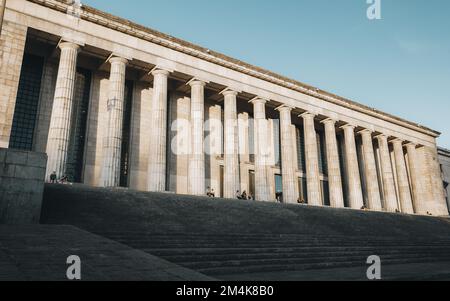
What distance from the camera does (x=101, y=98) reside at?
92.4 feet

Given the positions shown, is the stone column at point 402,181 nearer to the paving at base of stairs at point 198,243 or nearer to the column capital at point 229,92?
the paving at base of stairs at point 198,243

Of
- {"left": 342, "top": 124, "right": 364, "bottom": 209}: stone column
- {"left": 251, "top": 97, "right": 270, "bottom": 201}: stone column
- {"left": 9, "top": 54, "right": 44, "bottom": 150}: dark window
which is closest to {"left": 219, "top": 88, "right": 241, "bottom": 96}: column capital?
{"left": 251, "top": 97, "right": 270, "bottom": 201}: stone column

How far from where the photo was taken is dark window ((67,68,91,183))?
26016 millimetres

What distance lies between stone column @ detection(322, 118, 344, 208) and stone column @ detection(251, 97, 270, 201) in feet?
28.2

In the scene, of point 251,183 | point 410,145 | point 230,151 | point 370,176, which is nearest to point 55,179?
point 230,151

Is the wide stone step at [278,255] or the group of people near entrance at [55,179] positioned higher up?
the group of people near entrance at [55,179]

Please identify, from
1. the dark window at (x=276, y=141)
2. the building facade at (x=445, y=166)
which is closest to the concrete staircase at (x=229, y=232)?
the dark window at (x=276, y=141)

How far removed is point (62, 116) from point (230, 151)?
13434 millimetres

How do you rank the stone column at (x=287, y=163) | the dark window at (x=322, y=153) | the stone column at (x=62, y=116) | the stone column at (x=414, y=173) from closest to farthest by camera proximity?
1. the stone column at (x=62, y=116)
2. the stone column at (x=287, y=163)
3. the dark window at (x=322, y=153)
4. the stone column at (x=414, y=173)

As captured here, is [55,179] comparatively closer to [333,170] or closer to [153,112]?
[153,112]

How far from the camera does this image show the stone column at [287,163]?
103 feet

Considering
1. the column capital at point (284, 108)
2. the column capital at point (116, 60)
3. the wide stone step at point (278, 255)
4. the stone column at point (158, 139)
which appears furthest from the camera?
the column capital at point (284, 108)

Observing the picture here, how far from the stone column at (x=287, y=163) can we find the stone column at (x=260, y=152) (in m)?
2.21
